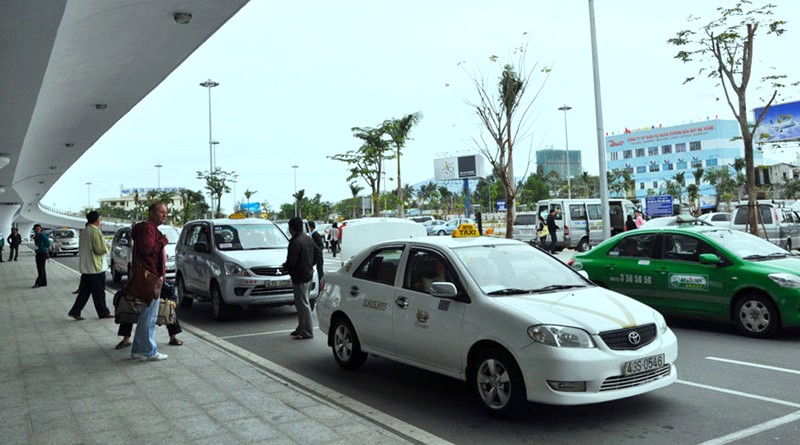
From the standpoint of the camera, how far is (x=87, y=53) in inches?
423

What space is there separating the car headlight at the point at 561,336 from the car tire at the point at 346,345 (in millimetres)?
2562

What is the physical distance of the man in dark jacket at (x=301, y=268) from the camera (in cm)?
930

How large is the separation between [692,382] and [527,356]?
2.43 metres

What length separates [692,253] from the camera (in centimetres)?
941

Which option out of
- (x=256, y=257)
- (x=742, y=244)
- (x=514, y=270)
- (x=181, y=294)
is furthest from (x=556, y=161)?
(x=514, y=270)

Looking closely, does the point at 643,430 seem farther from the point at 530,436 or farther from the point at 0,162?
the point at 0,162

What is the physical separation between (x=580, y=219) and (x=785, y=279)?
1773 cm

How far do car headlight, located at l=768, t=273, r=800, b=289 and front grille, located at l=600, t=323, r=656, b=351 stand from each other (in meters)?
3.83

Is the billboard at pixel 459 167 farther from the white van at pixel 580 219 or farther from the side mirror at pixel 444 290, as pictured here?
the side mirror at pixel 444 290

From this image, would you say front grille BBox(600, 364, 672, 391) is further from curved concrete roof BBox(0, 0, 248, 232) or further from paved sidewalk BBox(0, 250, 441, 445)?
curved concrete roof BBox(0, 0, 248, 232)

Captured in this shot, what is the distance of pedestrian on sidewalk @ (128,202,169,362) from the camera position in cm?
773

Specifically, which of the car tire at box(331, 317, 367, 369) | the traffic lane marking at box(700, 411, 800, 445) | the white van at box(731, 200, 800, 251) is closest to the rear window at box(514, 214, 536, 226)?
the white van at box(731, 200, 800, 251)

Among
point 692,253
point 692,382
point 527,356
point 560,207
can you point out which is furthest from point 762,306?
point 560,207

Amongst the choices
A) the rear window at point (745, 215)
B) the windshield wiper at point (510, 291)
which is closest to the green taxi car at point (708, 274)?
the windshield wiper at point (510, 291)
